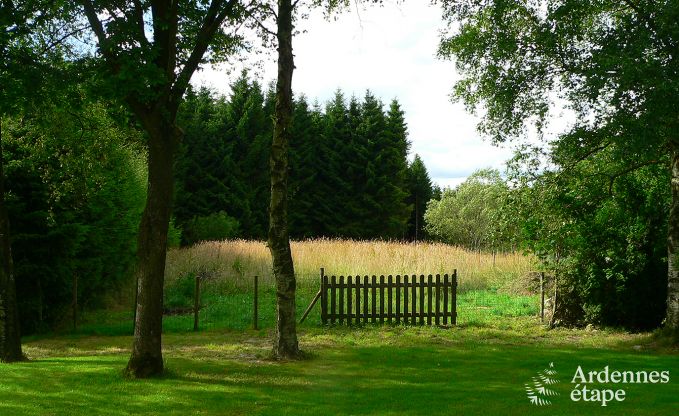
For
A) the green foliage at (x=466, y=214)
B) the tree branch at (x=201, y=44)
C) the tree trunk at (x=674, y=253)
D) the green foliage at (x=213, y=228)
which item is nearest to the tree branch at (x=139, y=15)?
the tree branch at (x=201, y=44)

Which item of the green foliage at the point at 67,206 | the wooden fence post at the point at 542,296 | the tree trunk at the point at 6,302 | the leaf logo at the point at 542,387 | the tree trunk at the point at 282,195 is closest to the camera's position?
the leaf logo at the point at 542,387

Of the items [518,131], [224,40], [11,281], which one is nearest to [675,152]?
[518,131]

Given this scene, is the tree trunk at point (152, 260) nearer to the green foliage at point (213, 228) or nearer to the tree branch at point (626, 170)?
the tree branch at point (626, 170)

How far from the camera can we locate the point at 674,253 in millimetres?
12766

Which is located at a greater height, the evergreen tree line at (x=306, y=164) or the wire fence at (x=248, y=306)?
the evergreen tree line at (x=306, y=164)

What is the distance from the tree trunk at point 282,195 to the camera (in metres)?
11.0

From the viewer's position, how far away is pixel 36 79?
9594mm

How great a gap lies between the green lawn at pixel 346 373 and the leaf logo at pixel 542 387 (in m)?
0.11

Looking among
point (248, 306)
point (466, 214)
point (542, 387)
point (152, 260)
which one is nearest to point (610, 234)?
point (542, 387)

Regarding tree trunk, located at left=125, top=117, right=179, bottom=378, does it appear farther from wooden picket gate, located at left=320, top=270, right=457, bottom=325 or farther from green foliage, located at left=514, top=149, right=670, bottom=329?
green foliage, located at left=514, top=149, right=670, bottom=329

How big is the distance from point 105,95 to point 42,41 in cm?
310

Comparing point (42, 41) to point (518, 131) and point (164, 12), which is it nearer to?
point (164, 12)

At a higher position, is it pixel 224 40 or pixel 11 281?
pixel 224 40

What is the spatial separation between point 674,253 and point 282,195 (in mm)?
7760
